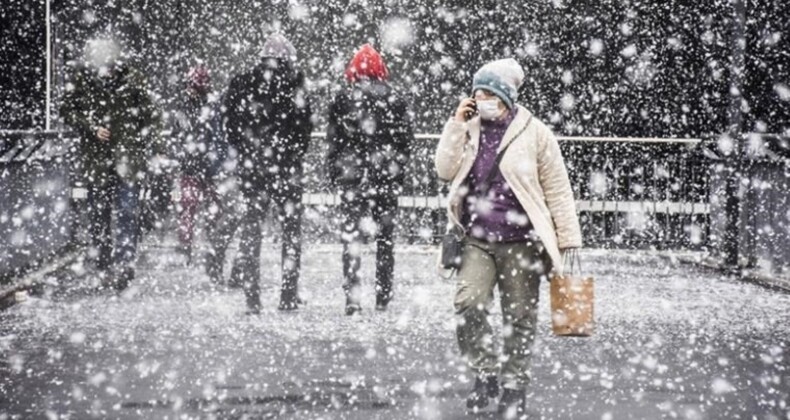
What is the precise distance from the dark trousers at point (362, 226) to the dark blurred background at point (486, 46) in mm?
8327

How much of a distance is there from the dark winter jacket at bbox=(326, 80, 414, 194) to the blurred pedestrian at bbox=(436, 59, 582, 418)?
9.76 ft

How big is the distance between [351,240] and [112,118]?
2.71 m

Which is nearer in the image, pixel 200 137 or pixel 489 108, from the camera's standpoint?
pixel 489 108

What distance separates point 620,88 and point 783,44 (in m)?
5.18

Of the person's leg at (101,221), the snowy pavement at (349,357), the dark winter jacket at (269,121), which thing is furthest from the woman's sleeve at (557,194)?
the person's leg at (101,221)

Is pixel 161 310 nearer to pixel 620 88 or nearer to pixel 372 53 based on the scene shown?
pixel 372 53

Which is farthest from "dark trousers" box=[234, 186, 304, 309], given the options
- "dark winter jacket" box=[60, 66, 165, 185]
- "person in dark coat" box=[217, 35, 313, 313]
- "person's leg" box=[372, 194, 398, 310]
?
"dark winter jacket" box=[60, 66, 165, 185]

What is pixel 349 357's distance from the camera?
25.4ft

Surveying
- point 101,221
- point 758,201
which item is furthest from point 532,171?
point 758,201

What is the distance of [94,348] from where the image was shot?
26.2 ft

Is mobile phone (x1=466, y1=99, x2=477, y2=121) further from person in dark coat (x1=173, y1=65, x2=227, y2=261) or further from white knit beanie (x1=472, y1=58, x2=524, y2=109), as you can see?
person in dark coat (x1=173, y1=65, x2=227, y2=261)

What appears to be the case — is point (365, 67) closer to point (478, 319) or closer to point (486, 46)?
point (478, 319)

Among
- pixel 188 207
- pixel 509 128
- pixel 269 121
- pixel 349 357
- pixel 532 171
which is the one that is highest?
pixel 269 121

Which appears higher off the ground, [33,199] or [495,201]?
[495,201]
